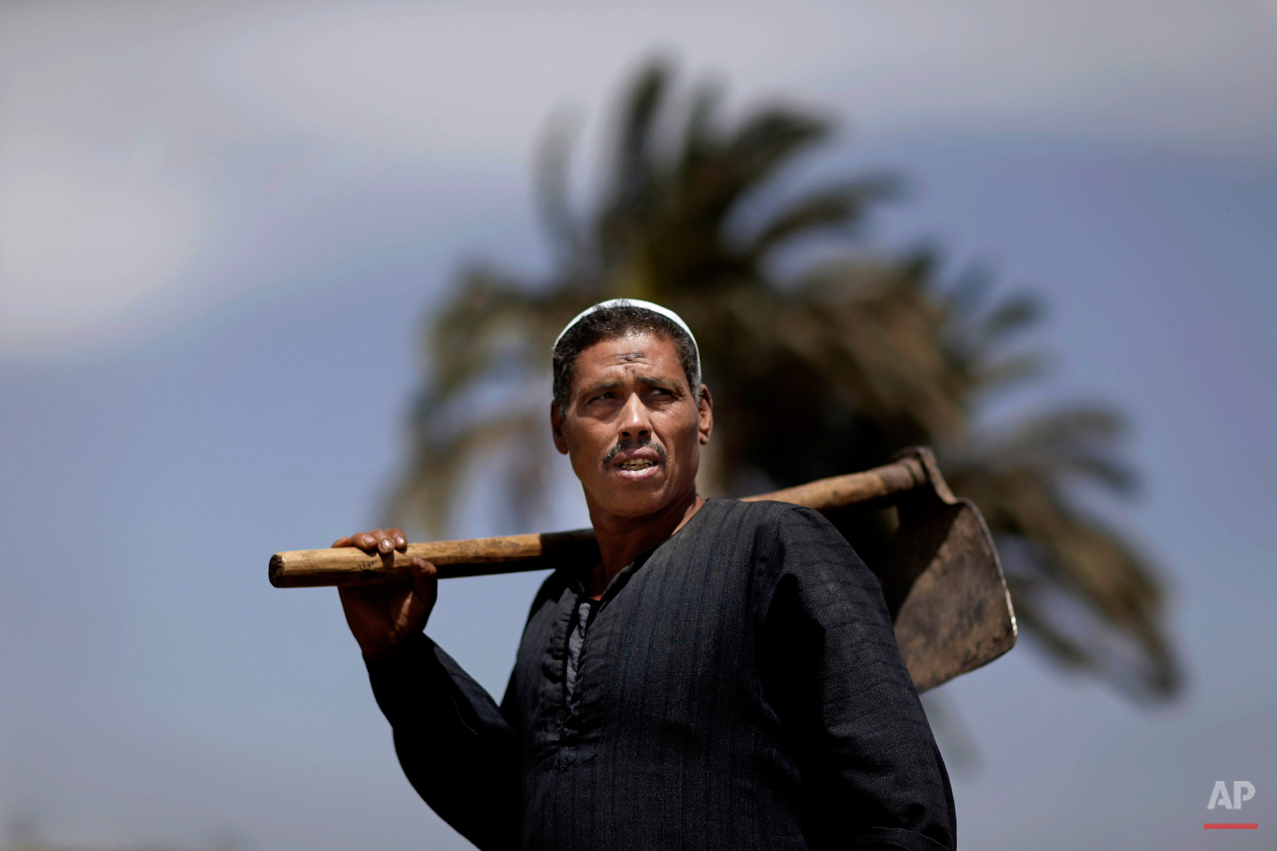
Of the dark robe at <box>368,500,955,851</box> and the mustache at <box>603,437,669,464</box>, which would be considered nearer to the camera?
the dark robe at <box>368,500,955,851</box>

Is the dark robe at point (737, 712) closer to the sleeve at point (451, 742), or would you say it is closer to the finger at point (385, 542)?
the sleeve at point (451, 742)

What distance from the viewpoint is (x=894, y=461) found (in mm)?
2691

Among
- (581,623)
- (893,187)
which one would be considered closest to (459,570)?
(581,623)

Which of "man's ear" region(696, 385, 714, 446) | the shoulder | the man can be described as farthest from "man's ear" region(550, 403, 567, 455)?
the shoulder

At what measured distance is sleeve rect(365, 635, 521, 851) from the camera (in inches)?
88.8

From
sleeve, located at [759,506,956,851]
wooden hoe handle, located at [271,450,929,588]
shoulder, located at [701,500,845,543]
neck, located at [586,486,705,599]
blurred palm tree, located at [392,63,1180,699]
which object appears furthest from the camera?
blurred palm tree, located at [392,63,1180,699]

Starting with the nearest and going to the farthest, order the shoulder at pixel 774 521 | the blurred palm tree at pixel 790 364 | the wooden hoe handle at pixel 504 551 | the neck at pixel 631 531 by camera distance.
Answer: the shoulder at pixel 774 521 < the wooden hoe handle at pixel 504 551 < the neck at pixel 631 531 < the blurred palm tree at pixel 790 364

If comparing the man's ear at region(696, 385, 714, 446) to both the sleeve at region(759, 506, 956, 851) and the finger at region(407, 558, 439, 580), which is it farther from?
the finger at region(407, 558, 439, 580)

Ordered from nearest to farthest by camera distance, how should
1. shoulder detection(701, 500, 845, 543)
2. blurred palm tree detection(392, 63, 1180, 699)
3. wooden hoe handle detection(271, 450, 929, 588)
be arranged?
shoulder detection(701, 500, 845, 543), wooden hoe handle detection(271, 450, 929, 588), blurred palm tree detection(392, 63, 1180, 699)

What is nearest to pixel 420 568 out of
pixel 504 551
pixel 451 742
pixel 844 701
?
pixel 504 551

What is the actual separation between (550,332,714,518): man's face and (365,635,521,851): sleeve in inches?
19.6

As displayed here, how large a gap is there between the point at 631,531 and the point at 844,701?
0.60 metres

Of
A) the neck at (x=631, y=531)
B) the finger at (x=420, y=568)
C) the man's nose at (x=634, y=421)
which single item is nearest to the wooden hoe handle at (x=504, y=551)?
the finger at (x=420, y=568)

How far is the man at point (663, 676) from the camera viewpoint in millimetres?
1738
